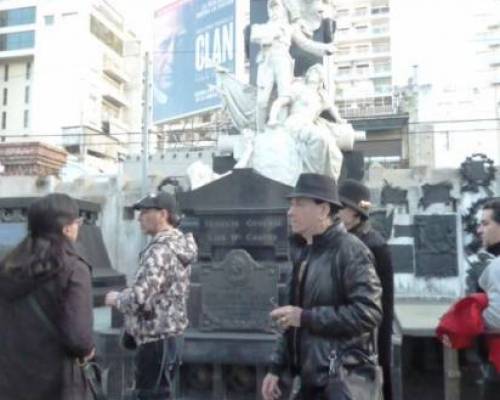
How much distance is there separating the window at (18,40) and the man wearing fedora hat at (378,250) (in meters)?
64.1

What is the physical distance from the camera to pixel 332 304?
2.35 m

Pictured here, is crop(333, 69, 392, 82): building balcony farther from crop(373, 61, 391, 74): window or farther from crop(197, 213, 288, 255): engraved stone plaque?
crop(197, 213, 288, 255): engraved stone plaque

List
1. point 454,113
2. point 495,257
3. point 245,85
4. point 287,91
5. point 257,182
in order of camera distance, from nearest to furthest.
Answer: point 495,257, point 257,182, point 287,91, point 245,85, point 454,113

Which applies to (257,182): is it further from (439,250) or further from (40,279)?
(439,250)

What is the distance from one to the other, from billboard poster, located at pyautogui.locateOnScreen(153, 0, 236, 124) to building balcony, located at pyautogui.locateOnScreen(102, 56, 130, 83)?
2836 cm

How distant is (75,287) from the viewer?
7.82 ft

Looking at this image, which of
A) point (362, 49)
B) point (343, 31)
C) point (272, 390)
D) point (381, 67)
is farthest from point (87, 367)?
point (343, 31)

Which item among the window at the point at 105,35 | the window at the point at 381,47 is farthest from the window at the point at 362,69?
the window at the point at 105,35

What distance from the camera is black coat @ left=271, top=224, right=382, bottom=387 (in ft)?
7.42

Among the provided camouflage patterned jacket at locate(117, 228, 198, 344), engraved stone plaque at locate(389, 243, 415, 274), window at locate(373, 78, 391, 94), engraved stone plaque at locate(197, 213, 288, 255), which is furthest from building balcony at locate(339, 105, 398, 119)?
camouflage patterned jacket at locate(117, 228, 198, 344)

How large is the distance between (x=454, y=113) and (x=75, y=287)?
44284 mm

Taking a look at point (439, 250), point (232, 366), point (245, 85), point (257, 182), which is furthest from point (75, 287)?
point (439, 250)

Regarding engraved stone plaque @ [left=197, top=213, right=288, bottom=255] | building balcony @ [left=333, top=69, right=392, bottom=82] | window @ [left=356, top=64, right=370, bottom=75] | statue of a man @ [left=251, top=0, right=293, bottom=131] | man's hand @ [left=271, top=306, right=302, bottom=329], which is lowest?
man's hand @ [left=271, top=306, right=302, bottom=329]

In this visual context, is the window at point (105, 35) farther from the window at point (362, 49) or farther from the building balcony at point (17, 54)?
the window at point (362, 49)
